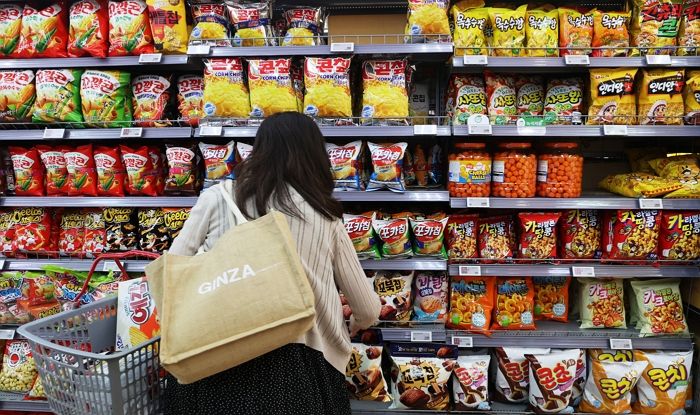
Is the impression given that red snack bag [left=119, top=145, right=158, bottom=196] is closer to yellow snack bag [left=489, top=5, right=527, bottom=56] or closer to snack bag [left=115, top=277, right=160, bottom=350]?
snack bag [left=115, top=277, right=160, bottom=350]

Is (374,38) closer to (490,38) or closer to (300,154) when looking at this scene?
(490,38)

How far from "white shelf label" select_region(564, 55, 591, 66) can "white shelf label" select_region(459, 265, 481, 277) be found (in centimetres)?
117

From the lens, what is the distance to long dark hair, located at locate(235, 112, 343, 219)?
129 cm

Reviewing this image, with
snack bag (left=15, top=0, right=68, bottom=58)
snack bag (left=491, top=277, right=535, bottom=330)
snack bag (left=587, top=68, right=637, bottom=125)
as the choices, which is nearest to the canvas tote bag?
snack bag (left=491, top=277, right=535, bottom=330)

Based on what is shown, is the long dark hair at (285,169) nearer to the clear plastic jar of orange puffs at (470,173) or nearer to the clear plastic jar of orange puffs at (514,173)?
the clear plastic jar of orange puffs at (470,173)

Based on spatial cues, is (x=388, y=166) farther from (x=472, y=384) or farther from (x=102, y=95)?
(x=102, y=95)

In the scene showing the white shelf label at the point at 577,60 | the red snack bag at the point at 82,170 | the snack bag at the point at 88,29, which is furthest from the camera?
the red snack bag at the point at 82,170

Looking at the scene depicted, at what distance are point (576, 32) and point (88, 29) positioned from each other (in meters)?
2.70

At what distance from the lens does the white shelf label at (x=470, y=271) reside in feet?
7.94

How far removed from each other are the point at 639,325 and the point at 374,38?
7.65ft

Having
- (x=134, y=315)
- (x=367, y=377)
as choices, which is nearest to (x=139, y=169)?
(x=134, y=315)

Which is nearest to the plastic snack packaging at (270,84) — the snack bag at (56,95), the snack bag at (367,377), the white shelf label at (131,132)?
the white shelf label at (131,132)

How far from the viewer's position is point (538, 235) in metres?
2.50

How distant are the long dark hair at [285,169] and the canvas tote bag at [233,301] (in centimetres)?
15
